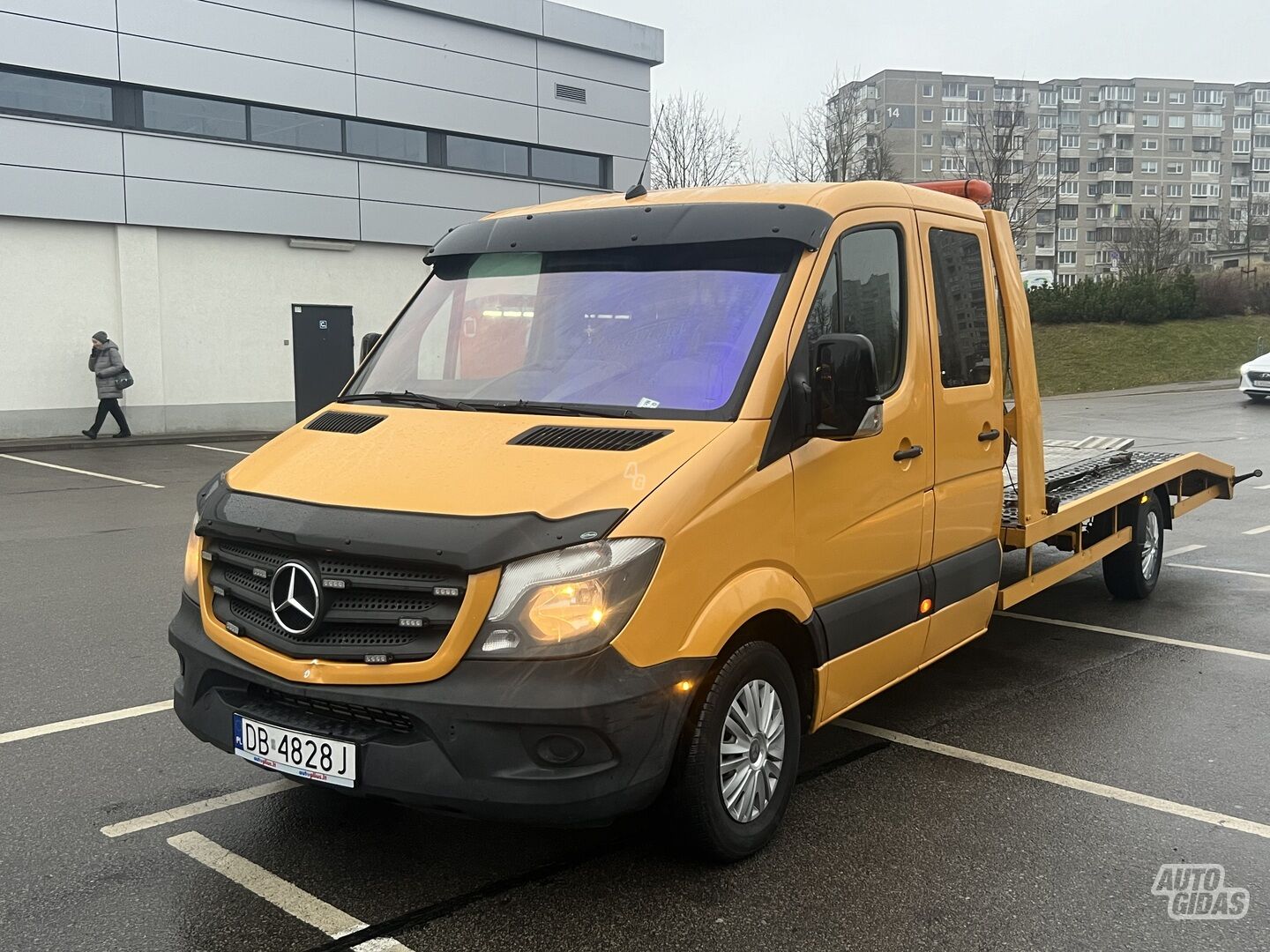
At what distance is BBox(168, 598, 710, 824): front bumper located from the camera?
305 cm

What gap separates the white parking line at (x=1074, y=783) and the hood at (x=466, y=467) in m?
2.01

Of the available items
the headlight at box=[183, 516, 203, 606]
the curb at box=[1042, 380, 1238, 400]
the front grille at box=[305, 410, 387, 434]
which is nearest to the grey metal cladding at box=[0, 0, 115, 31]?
the front grille at box=[305, 410, 387, 434]

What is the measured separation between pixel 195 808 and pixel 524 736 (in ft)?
5.52

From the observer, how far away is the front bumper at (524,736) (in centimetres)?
305

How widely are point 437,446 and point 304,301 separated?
20.3m

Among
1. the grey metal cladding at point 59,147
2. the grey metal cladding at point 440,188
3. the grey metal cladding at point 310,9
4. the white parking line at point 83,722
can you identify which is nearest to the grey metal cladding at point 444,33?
the grey metal cladding at point 310,9

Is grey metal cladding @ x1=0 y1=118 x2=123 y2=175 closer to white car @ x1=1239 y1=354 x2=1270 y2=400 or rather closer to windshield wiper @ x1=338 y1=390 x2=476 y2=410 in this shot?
windshield wiper @ x1=338 y1=390 x2=476 y2=410

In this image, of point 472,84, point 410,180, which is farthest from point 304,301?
point 472,84

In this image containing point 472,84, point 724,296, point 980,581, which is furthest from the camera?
point 472,84

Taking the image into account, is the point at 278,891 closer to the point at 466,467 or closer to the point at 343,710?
the point at 343,710

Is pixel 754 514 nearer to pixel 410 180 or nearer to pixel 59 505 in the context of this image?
pixel 59 505

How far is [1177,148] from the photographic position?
350 feet

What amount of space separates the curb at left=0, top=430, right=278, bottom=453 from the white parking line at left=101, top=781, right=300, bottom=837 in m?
15.9

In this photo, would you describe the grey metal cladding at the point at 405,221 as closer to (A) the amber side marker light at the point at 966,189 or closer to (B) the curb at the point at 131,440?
(B) the curb at the point at 131,440
